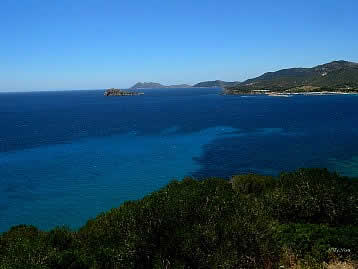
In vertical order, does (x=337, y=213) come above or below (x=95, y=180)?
above

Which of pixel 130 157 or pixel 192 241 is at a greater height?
pixel 192 241

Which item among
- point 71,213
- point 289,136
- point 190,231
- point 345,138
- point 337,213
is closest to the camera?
point 190,231

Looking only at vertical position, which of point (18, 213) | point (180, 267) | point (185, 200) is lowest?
point (18, 213)

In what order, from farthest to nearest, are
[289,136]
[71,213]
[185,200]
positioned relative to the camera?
[289,136], [71,213], [185,200]

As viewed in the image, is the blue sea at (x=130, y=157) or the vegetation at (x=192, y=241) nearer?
the vegetation at (x=192, y=241)

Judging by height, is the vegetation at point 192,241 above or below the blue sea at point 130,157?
above

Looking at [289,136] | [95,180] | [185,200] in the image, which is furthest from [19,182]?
[289,136]

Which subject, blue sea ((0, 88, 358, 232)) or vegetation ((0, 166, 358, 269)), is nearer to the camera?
vegetation ((0, 166, 358, 269))

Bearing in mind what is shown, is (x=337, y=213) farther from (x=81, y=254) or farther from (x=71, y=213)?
(x=71, y=213)

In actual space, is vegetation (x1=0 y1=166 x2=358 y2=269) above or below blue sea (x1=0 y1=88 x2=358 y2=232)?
above

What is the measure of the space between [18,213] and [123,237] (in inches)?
1212

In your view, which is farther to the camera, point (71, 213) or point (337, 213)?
point (71, 213)

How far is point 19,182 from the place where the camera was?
181ft

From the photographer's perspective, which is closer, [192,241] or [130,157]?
[192,241]
